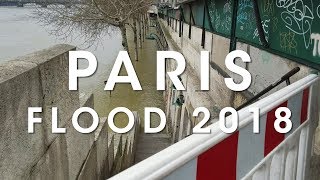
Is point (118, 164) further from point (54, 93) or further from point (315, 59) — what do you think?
point (315, 59)

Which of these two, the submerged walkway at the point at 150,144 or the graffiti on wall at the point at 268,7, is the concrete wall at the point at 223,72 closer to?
the graffiti on wall at the point at 268,7

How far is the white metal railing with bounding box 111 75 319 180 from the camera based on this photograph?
1.35 meters

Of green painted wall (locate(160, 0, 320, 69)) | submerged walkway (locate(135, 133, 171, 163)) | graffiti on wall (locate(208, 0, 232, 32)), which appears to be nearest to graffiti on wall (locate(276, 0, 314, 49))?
green painted wall (locate(160, 0, 320, 69))

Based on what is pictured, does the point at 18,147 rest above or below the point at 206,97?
above

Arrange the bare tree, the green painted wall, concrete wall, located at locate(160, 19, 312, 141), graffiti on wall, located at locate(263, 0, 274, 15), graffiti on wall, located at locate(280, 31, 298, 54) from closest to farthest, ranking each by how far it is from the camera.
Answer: the green painted wall < graffiti on wall, located at locate(280, 31, 298, 54) < concrete wall, located at locate(160, 19, 312, 141) < graffiti on wall, located at locate(263, 0, 274, 15) < the bare tree

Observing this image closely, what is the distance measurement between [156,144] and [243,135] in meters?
13.6

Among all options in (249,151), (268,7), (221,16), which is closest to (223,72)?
(221,16)

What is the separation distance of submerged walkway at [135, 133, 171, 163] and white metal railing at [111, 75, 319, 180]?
10678 millimetres

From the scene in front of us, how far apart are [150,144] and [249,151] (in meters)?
13.2

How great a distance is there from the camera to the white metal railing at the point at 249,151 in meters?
1.35

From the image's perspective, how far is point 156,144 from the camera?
15320mm

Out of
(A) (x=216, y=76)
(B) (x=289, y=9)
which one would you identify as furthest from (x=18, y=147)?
(A) (x=216, y=76)

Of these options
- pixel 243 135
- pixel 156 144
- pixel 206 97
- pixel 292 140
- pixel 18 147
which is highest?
pixel 243 135

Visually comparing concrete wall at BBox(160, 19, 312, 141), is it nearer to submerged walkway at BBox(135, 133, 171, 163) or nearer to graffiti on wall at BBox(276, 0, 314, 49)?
graffiti on wall at BBox(276, 0, 314, 49)
